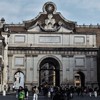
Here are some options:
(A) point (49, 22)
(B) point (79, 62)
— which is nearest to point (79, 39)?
(B) point (79, 62)

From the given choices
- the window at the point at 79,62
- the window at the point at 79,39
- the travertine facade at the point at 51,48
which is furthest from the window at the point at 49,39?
the window at the point at 79,62

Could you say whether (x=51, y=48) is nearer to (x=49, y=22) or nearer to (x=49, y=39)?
(x=49, y=39)

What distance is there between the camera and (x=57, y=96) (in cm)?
1778

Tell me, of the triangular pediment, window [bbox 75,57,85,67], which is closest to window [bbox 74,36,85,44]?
the triangular pediment

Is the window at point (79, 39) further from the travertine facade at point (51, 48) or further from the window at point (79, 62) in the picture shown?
the window at point (79, 62)

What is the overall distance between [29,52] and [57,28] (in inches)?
257

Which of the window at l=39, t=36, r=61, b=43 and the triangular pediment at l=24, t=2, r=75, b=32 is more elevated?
the triangular pediment at l=24, t=2, r=75, b=32

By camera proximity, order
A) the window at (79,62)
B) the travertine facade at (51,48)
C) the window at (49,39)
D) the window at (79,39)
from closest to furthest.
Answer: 1. the travertine facade at (51,48)
2. the window at (49,39)
3. the window at (79,62)
4. the window at (79,39)

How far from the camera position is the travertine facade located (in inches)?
2682

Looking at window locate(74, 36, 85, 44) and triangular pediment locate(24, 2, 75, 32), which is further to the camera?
window locate(74, 36, 85, 44)

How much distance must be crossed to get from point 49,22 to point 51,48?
464 cm

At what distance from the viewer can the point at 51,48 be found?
225 feet

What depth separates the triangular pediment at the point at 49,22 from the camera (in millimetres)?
68688

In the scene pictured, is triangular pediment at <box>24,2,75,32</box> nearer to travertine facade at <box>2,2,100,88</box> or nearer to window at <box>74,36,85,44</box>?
travertine facade at <box>2,2,100,88</box>
